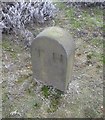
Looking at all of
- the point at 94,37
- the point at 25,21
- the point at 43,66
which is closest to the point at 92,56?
the point at 94,37

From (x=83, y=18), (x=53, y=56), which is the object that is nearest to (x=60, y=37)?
(x=53, y=56)

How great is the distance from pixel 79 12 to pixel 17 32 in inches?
44.2

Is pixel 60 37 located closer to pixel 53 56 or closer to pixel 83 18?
pixel 53 56

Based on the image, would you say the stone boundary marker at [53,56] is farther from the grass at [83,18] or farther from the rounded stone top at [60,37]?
the grass at [83,18]

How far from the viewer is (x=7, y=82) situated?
3.20 meters

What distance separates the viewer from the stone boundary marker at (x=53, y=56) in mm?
2631

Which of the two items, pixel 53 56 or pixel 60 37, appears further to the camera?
pixel 53 56

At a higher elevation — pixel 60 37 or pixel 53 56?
pixel 60 37

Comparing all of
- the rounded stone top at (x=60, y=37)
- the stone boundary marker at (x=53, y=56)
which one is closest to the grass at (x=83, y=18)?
the stone boundary marker at (x=53, y=56)

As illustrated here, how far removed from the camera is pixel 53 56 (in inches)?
108

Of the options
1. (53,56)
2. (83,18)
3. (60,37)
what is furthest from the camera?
(83,18)

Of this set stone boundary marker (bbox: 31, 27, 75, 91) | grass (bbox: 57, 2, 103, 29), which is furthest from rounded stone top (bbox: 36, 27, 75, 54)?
grass (bbox: 57, 2, 103, 29)

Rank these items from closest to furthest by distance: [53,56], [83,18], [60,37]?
[60,37] < [53,56] < [83,18]

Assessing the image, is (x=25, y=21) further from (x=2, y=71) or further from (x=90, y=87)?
(x=90, y=87)
